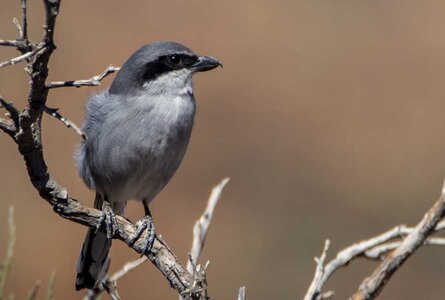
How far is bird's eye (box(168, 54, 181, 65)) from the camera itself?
13.9 ft

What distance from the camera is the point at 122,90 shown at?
418 cm

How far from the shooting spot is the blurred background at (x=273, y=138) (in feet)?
27.3

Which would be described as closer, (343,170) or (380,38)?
(343,170)

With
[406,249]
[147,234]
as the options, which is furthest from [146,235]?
[406,249]

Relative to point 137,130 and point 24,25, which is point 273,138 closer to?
point 137,130

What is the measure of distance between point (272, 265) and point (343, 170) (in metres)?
2.21

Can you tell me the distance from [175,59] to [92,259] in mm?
1029

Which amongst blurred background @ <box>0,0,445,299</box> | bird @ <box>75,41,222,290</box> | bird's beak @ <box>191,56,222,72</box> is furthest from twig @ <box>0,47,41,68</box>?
blurred background @ <box>0,0,445,299</box>

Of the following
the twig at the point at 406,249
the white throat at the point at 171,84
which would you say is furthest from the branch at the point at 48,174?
the white throat at the point at 171,84

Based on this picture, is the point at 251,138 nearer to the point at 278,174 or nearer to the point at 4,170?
the point at 278,174

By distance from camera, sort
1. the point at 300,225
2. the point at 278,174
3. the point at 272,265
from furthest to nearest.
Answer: the point at 278,174 → the point at 300,225 → the point at 272,265

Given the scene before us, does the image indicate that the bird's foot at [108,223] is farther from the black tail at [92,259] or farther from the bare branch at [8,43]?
the bare branch at [8,43]

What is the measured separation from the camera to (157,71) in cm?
419

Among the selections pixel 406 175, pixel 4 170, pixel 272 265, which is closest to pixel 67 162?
pixel 4 170
